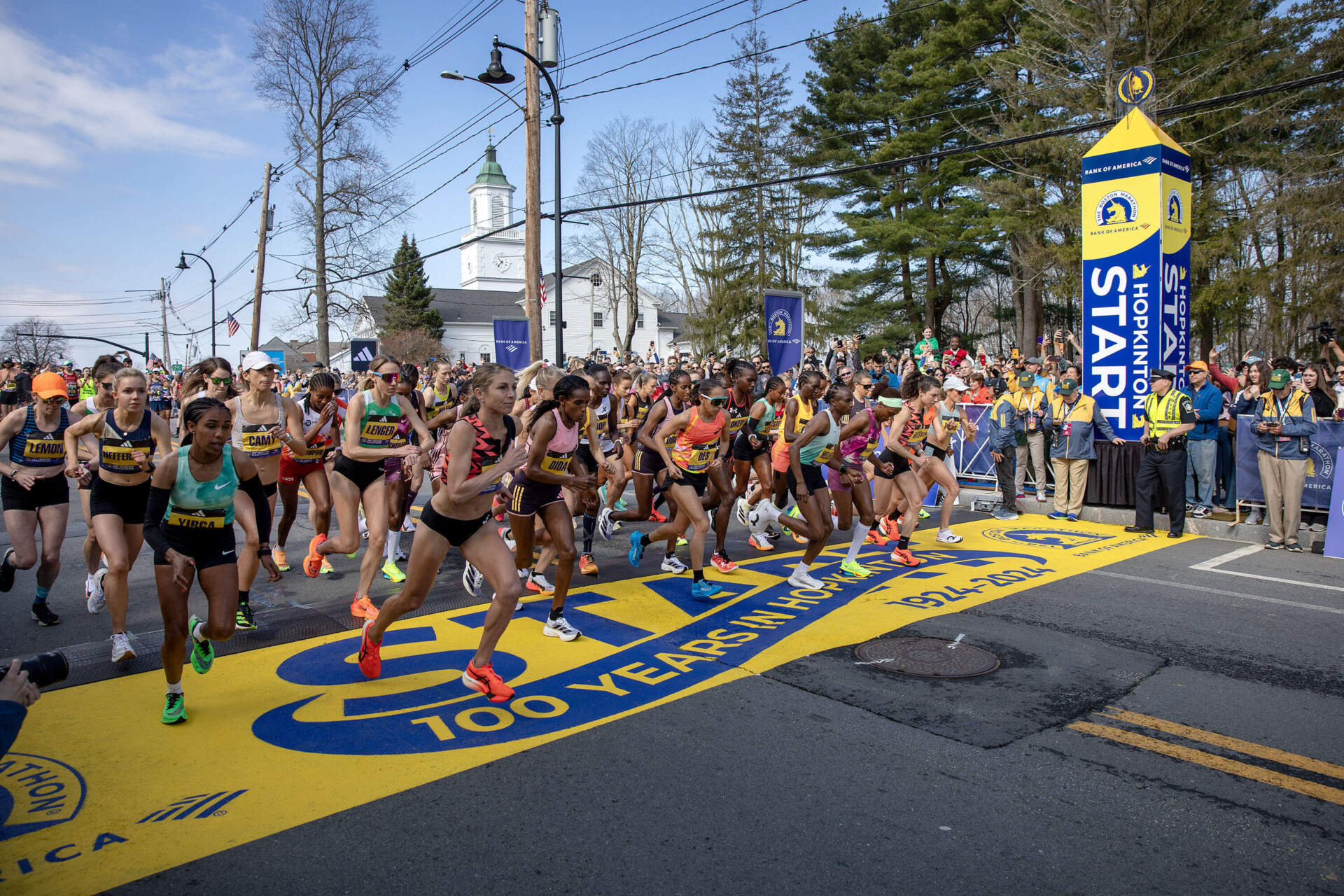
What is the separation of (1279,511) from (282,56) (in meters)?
35.2

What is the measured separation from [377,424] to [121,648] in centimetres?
250

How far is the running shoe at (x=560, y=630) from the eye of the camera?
6.16 m

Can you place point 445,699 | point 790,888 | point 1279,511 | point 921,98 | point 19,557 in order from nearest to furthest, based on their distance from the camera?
point 790,888
point 445,699
point 19,557
point 1279,511
point 921,98

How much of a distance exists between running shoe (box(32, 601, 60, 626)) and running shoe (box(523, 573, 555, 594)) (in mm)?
3694

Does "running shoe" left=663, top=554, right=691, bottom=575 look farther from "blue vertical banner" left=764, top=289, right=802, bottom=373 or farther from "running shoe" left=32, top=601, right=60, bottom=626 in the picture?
"blue vertical banner" left=764, top=289, right=802, bottom=373

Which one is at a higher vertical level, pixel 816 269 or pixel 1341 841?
pixel 816 269

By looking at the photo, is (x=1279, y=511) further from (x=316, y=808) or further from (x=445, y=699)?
(x=316, y=808)

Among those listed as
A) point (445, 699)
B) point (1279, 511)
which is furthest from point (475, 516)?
point (1279, 511)

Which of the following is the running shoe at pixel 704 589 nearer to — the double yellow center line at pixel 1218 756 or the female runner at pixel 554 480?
the female runner at pixel 554 480

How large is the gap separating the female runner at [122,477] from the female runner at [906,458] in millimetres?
6646

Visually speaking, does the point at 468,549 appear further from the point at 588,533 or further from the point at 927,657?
the point at 588,533

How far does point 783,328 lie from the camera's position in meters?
17.2

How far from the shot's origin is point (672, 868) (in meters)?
3.21

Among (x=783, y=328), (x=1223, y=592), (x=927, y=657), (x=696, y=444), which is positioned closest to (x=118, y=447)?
(x=696, y=444)
